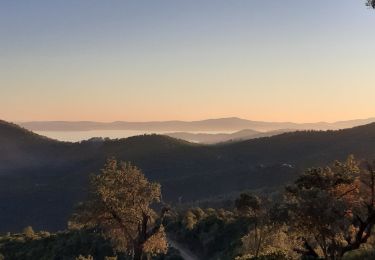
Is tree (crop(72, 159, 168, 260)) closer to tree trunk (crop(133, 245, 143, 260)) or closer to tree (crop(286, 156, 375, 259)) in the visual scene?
tree trunk (crop(133, 245, 143, 260))

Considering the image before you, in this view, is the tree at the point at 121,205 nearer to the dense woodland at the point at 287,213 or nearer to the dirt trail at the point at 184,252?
the dense woodland at the point at 287,213

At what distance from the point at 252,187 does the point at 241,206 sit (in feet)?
410

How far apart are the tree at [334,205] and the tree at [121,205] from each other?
1107cm

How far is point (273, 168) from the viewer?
177375 mm

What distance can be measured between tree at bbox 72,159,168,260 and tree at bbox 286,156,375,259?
11071mm

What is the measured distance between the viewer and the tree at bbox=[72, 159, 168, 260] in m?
36.9

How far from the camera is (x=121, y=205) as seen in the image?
37.0m

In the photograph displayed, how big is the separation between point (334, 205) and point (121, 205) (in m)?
16.1

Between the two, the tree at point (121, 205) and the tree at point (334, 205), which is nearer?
the tree at point (334, 205)

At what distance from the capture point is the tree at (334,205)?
94.0ft

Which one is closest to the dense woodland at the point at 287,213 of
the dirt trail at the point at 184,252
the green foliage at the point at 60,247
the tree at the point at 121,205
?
the tree at the point at 121,205

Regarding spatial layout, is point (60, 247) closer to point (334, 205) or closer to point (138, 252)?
point (138, 252)

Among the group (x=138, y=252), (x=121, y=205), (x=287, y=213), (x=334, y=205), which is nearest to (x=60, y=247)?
(x=121, y=205)

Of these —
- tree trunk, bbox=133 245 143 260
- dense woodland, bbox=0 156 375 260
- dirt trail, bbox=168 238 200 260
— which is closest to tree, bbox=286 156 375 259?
dense woodland, bbox=0 156 375 260
